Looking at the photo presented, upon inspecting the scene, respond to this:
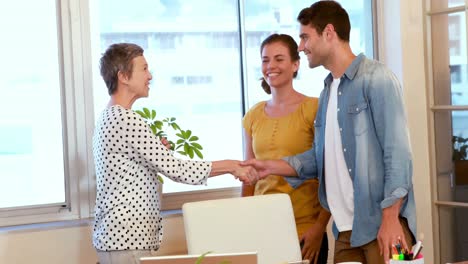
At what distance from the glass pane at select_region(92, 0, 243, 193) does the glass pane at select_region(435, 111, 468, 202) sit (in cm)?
118

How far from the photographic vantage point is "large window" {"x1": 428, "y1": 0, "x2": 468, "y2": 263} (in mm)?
4352

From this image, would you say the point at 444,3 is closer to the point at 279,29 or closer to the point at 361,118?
the point at 279,29

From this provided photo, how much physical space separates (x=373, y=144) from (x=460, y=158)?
169cm

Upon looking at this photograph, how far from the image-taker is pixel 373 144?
2902mm

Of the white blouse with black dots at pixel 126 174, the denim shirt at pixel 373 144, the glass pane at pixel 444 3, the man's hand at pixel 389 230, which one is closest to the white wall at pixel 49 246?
the white blouse with black dots at pixel 126 174

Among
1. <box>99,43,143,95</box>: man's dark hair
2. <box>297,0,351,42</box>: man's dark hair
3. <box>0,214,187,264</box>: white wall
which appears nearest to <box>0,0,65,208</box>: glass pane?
<box>0,214,187,264</box>: white wall

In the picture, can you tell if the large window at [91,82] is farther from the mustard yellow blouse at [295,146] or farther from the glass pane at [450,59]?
the glass pane at [450,59]

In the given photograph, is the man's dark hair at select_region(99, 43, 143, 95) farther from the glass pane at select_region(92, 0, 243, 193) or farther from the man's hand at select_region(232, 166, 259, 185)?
the glass pane at select_region(92, 0, 243, 193)

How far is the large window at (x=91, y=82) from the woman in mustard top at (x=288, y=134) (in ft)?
2.23

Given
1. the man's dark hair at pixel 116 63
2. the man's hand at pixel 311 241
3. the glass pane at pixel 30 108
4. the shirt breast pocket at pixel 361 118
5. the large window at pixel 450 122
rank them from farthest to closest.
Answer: the large window at pixel 450 122 → the glass pane at pixel 30 108 → the man's hand at pixel 311 241 → the man's dark hair at pixel 116 63 → the shirt breast pocket at pixel 361 118

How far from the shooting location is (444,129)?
4477mm

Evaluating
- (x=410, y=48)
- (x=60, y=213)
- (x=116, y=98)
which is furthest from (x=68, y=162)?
(x=410, y=48)

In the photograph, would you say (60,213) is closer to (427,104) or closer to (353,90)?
(353,90)

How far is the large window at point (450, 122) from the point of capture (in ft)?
14.3
